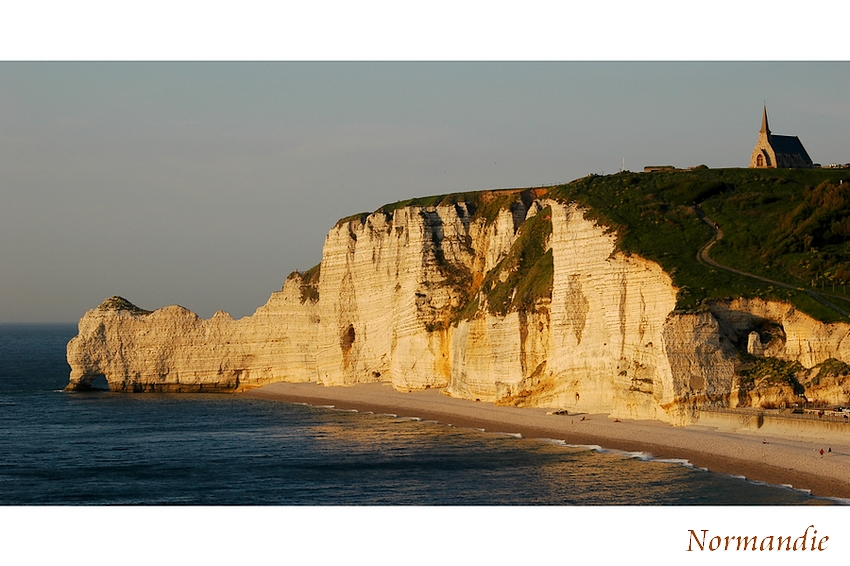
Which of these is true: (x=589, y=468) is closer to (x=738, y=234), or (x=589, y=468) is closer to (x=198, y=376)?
(x=738, y=234)

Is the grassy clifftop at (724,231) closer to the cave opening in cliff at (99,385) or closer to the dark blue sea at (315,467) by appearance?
the dark blue sea at (315,467)

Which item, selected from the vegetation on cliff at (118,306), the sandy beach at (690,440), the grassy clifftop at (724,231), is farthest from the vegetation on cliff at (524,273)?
the vegetation on cliff at (118,306)

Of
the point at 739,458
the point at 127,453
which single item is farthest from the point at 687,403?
the point at 127,453

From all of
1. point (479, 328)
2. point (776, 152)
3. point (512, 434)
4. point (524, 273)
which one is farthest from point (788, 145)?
point (512, 434)

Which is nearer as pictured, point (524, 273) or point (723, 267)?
point (723, 267)

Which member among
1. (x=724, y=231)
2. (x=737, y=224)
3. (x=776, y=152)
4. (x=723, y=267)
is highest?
(x=776, y=152)

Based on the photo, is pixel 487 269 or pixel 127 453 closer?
pixel 127 453

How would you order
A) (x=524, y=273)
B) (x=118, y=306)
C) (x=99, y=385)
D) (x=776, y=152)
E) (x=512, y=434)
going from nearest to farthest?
(x=512, y=434)
(x=524, y=273)
(x=776, y=152)
(x=118, y=306)
(x=99, y=385)

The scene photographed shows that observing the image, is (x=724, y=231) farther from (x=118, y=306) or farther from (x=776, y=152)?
(x=118, y=306)
